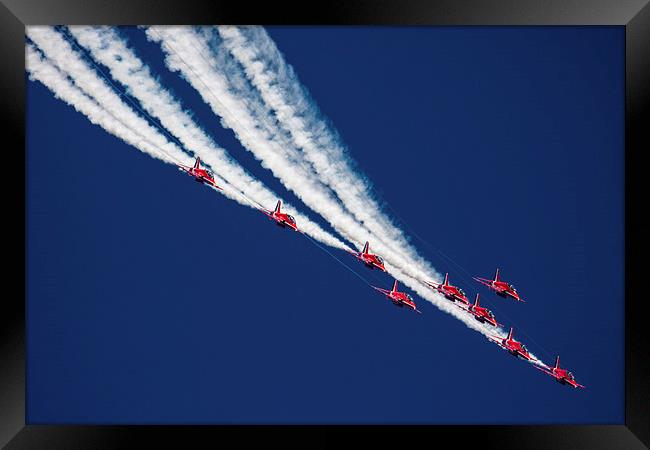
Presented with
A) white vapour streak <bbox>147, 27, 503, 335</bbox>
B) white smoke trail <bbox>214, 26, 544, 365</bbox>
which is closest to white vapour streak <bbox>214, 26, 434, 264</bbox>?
white smoke trail <bbox>214, 26, 544, 365</bbox>

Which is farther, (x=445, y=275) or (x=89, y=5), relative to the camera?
(x=445, y=275)

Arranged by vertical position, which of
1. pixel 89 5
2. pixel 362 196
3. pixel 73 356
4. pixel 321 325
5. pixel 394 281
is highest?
pixel 89 5

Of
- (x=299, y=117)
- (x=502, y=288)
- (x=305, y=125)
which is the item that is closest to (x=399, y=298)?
(x=502, y=288)

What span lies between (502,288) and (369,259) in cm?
152

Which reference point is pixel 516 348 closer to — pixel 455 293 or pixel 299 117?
pixel 455 293

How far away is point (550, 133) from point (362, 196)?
2.19 metres

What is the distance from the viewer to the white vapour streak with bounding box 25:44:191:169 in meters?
4.78

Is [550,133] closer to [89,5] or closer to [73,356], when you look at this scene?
[89,5]

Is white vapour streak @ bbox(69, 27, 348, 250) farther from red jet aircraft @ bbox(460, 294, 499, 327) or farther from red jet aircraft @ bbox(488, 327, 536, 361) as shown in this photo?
red jet aircraft @ bbox(488, 327, 536, 361)

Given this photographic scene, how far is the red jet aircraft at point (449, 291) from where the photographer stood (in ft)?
16.1

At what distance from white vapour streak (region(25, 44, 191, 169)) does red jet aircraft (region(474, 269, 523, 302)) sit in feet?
11.9

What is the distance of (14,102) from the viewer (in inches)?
182

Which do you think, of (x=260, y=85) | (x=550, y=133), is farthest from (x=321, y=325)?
(x=550, y=133)

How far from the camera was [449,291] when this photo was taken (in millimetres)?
4922
